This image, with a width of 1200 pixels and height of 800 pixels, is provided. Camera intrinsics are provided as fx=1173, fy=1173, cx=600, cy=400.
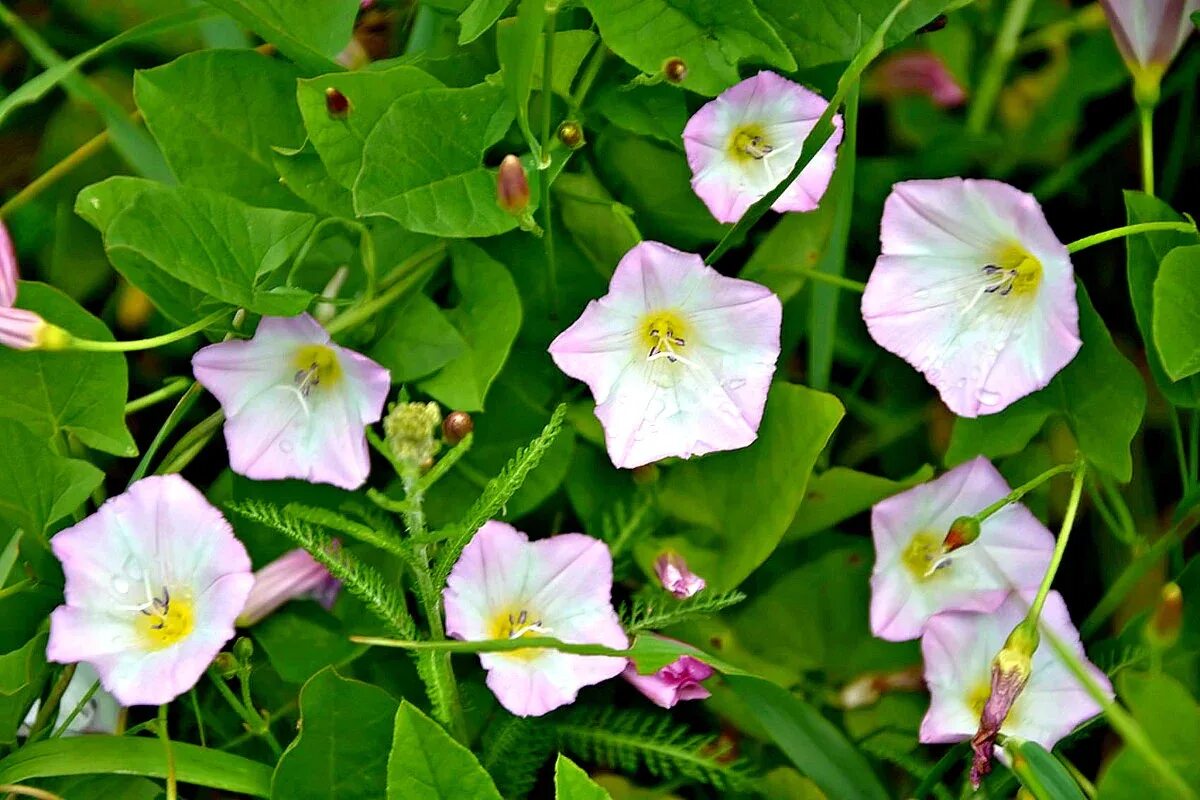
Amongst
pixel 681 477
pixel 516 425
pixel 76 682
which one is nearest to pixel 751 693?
pixel 681 477

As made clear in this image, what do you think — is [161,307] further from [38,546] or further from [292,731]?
[292,731]

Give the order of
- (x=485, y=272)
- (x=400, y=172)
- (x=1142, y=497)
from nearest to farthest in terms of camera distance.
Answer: (x=400, y=172)
(x=485, y=272)
(x=1142, y=497)

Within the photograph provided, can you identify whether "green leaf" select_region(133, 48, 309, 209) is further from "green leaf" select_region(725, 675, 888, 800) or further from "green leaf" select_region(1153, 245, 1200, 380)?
"green leaf" select_region(1153, 245, 1200, 380)

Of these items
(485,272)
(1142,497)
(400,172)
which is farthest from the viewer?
(1142,497)

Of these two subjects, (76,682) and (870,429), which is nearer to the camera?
(76,682)

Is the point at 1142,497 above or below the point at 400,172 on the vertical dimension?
below

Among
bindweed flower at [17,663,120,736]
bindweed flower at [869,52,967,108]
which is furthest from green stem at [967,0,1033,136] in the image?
bindweed flower at [17,663,120,736]

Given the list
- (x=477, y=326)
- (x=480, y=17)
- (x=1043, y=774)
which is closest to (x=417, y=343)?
(x=477, y=326)
